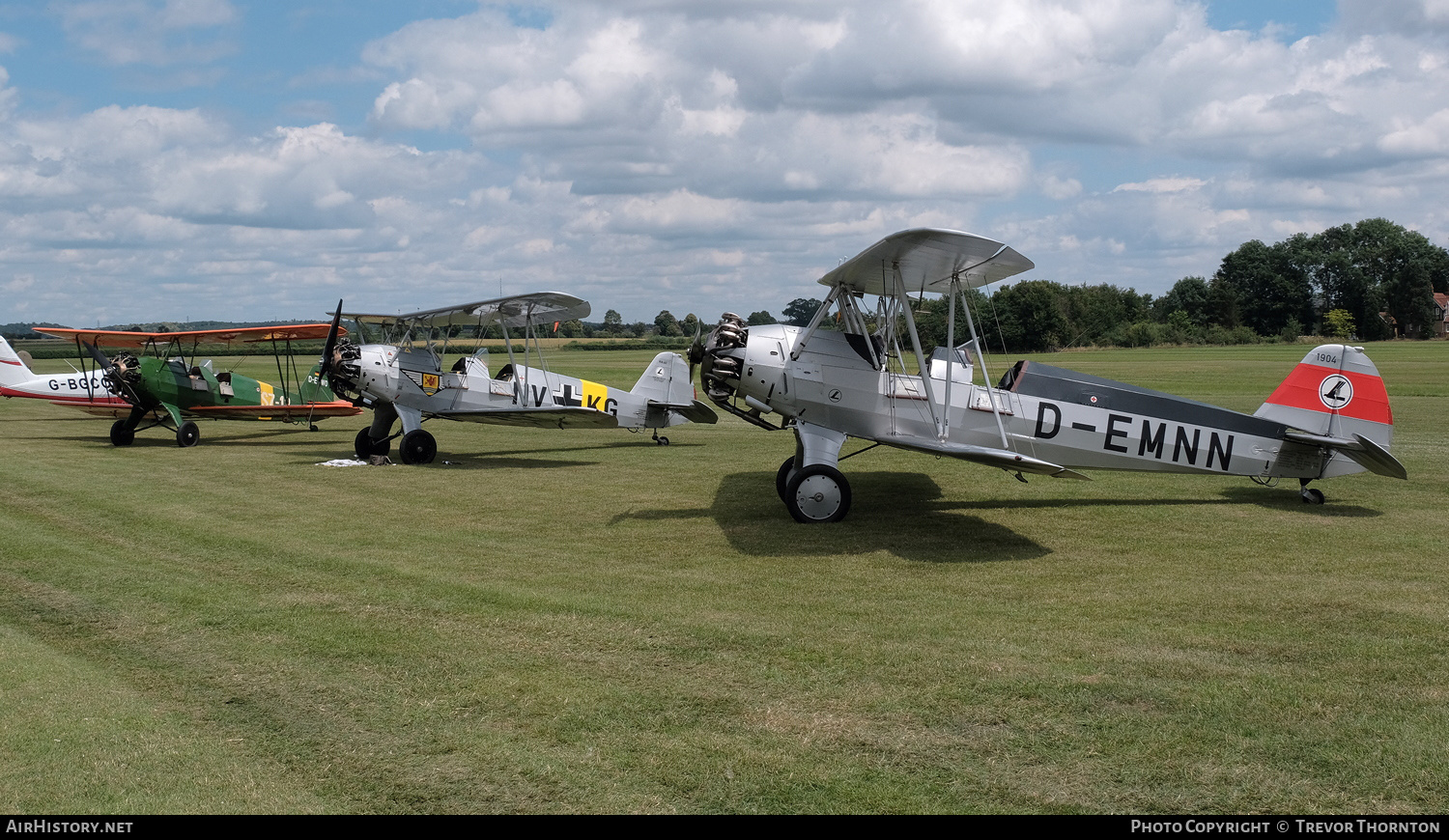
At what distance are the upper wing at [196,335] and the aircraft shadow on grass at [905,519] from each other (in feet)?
36.6

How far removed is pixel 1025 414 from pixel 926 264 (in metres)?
2.27

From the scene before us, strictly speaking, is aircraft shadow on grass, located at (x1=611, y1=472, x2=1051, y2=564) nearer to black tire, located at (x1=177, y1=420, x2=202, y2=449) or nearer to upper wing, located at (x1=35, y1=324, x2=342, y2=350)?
upper wing, located at (x1=35, y1=324, x2=342, y2=350)

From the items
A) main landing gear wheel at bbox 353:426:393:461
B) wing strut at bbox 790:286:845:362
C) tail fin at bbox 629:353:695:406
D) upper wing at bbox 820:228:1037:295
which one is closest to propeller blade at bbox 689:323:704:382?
wing strut at bbox 790:286:845:362

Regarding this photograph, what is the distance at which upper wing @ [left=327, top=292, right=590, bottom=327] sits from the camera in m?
16.0

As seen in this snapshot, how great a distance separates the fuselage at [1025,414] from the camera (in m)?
10.5

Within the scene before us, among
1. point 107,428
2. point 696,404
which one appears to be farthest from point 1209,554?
point 107,428

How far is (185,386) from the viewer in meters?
20.0

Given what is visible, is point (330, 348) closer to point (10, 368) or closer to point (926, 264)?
point (926, 264)

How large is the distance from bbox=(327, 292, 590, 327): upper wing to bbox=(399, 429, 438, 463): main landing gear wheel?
216cm

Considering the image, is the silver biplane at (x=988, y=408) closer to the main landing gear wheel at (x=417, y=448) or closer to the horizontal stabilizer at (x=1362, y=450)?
the horizontal stabilizer at (x=1362, y=450)

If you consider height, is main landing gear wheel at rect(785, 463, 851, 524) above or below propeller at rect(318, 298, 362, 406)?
below

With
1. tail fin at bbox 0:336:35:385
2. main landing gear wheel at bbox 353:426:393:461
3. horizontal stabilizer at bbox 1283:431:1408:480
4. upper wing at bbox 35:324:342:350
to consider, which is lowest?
main landing gear wheel at bbox 353:426:393:461

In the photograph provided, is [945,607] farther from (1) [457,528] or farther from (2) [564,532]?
(1) [457,528]

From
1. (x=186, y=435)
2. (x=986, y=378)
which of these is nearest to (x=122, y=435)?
(x=186, y=435)
